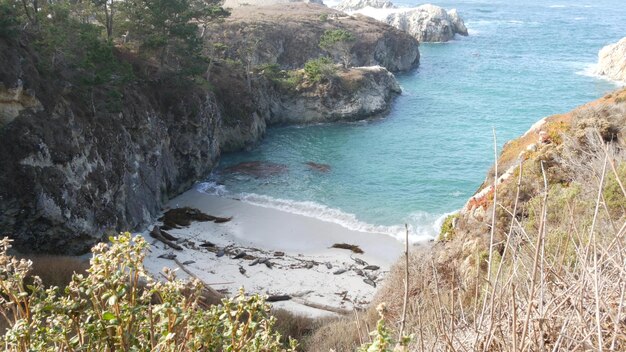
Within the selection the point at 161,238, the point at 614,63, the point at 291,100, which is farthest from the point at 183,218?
the point at 614,63

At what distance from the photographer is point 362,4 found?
11956 centimetres

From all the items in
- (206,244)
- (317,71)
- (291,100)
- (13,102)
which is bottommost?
(206,244)

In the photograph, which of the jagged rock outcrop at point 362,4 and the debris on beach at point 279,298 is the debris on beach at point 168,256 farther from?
the jagged rock outcrop at point 362,4

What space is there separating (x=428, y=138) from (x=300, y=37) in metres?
29.0

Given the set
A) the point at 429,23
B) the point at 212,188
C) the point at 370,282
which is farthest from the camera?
the point at 429,23

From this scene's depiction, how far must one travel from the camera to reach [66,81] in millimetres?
26797

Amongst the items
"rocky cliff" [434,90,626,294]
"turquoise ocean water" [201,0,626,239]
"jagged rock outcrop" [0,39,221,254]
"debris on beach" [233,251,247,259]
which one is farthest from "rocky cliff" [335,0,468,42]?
"rocky cliff" [434,90,626,294]

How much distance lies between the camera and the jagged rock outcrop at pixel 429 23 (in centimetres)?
9381

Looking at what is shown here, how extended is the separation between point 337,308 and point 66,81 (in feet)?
60.4

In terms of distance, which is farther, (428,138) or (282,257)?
(428,138)

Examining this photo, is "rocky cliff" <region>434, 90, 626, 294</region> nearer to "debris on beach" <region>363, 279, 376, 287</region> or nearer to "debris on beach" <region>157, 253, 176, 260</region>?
"debris on beach" <region>363, 279, 376, 287</region>

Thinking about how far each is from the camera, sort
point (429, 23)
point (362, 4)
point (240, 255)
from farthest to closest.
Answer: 1. point (362, 4)
2. point (429, 23)
3. point (240, 255)

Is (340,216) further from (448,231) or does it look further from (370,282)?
(448,231)

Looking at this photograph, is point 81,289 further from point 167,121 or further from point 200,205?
point 167,121
